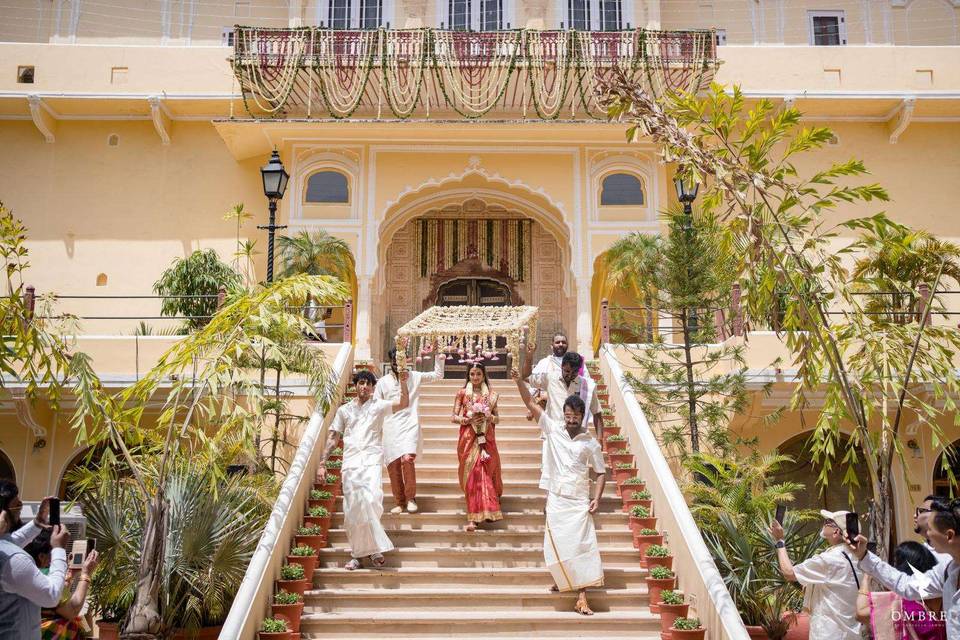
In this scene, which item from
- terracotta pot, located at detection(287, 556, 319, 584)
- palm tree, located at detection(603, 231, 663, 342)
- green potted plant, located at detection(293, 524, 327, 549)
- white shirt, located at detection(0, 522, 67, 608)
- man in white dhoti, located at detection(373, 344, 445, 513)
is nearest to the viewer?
white shirt, located at detection(0, 522, 67, 608)

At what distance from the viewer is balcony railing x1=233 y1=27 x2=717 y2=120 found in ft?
51.0

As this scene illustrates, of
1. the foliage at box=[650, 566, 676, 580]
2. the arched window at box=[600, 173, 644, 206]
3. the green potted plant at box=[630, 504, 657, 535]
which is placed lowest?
the foliage at box=[650, 566, 676, 580]

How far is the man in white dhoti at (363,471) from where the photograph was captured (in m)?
8.04

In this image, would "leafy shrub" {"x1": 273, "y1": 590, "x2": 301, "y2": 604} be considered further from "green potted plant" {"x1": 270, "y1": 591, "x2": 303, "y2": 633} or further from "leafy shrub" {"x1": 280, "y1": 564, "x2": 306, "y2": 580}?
"leafy shrub" {"x1": 280, "y1": 564, "x2": 306, "y2": 580}

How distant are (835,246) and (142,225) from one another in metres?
13.2

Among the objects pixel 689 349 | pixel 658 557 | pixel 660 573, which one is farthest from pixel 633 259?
pixel 660 573

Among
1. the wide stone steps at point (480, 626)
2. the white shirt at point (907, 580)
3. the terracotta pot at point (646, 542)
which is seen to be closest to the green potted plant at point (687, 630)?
the wide stone steps at point (480, 626)

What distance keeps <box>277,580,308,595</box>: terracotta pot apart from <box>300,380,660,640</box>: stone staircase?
0.11 m

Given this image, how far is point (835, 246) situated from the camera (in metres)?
16.9

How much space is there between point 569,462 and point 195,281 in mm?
9365

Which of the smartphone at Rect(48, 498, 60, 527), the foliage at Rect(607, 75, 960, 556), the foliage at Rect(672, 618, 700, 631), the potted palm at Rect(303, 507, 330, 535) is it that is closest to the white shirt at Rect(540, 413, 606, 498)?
the foliage at Rect(672, 618, 700, 631)

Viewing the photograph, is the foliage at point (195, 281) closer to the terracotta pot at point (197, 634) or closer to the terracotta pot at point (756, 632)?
the terracotta pot at point (197, 634)

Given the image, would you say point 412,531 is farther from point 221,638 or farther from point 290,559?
point 221,638

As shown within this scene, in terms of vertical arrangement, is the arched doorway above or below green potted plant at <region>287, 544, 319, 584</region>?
above
